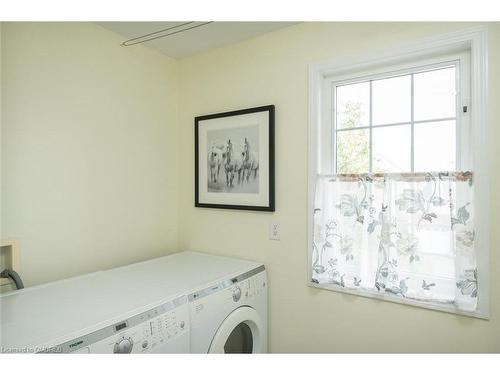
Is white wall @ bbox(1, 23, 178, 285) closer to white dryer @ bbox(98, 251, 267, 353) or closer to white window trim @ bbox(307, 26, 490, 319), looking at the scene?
white dryer @ bbox(98, 251, 267, 353)

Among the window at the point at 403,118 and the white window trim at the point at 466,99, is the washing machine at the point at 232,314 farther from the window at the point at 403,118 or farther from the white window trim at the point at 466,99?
the window at the point at 403,118

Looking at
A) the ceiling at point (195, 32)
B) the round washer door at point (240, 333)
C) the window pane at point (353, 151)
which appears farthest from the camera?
the ceiling at point (195, 32)

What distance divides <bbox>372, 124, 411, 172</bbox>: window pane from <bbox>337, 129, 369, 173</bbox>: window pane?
47 millimetres

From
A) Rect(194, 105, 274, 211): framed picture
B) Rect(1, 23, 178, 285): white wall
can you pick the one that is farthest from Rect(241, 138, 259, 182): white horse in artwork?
Rect(1, 23, 178, 285): white wall

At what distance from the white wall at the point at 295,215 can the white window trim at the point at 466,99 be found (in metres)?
0.03

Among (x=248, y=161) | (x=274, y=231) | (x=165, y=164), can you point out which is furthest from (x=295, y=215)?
(x=165, y=164)

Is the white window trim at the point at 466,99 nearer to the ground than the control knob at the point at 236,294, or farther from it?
farther from it

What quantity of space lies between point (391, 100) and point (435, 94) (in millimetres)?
197

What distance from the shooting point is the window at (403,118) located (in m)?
1.38

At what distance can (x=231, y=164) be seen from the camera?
76.2 inches

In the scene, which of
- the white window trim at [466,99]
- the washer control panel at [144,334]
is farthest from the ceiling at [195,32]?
the washer control panel at [144,334]

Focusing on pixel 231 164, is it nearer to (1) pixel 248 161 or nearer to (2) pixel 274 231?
(1) pixel 248 161

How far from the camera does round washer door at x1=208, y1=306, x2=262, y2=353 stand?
4.45 feet
